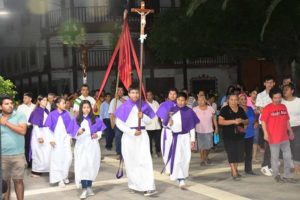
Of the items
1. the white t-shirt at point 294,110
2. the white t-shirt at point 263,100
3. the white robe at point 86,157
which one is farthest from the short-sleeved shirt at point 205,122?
the white robe at point 86,157

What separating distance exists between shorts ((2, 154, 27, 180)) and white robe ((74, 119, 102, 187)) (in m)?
1.46

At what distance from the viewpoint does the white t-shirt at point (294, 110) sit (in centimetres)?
894

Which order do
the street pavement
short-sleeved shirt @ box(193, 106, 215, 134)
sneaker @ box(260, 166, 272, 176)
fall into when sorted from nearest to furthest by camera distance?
1. the street pavement
2. sneaker @ box(260, 166, 272, 176)
3. short-sleeved shirt @ box(193, 106, 215, 134)

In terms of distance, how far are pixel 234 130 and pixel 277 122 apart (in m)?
0.84

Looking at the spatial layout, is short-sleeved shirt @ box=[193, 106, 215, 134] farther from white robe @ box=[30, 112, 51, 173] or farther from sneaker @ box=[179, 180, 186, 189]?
white robe @ box=[30, 112, 51, 173]

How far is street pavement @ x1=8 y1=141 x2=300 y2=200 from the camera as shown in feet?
25.9

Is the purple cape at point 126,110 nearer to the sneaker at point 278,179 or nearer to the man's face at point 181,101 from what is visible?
the man's face at point 181,101

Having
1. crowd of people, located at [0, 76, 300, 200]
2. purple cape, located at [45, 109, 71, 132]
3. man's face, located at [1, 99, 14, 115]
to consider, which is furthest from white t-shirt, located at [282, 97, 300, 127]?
man's face, located at [1, 99, 14, 115]

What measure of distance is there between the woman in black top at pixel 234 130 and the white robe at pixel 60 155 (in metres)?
2.80

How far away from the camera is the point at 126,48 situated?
9055 millimetres

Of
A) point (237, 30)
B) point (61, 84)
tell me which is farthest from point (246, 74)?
point (237, 30)

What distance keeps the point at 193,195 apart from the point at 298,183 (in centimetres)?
185

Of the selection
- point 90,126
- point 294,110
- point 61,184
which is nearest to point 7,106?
point 90,126

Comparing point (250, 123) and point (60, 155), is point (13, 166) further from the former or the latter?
point (250, 123)
